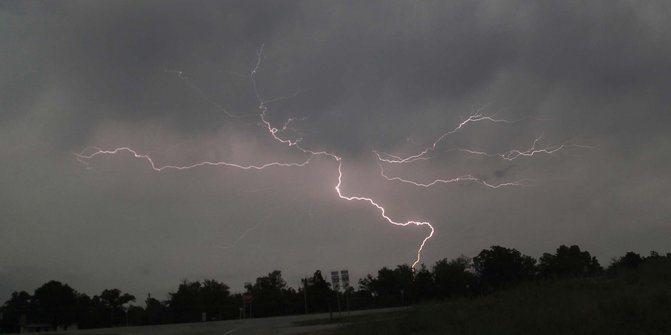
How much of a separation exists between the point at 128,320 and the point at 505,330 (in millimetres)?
71903

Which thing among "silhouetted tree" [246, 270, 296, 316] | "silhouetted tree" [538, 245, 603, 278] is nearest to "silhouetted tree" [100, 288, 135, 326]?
"silhouetted tree" [246, 270, 296, 316]

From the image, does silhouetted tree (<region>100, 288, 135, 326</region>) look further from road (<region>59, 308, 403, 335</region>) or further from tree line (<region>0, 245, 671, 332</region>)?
road (<region>59, 308, 403, 335</region>)

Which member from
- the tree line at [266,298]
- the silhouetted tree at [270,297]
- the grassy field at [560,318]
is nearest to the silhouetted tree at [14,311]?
the tree line at [266,298]

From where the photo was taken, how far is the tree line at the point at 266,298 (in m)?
66.6

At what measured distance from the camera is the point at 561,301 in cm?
1675

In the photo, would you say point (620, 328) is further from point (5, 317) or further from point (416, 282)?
point (5, 317)

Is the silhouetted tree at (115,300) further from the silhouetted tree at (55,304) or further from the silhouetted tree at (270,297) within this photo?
the silhouetted tree at (270,297)

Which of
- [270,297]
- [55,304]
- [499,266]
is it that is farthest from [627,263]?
[55,304]

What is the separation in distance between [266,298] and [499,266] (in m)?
32.3

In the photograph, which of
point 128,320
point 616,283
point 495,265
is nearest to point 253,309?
point 128,320

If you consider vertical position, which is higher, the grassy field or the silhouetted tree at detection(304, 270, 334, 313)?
the silhouetted tree at detection(304, 270, 334, 313)

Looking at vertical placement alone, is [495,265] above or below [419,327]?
above

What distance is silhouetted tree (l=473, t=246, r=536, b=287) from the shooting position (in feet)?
217

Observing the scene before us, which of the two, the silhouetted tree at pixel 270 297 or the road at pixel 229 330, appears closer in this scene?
the road at pixel 229 330
